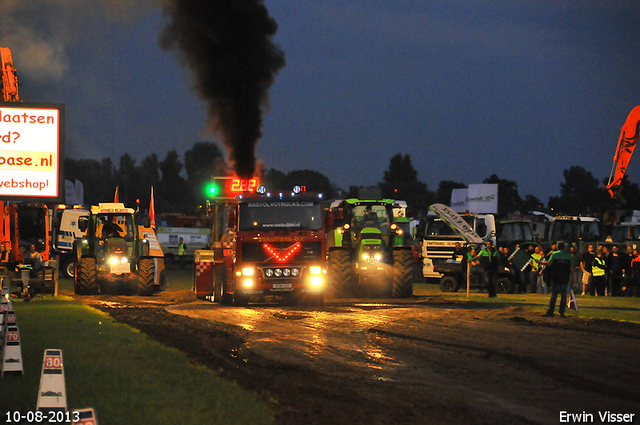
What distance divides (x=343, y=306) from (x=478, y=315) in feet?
13.0

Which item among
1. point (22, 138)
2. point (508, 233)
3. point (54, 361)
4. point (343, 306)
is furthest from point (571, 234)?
point (54, 361)

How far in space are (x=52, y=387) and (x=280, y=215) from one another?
14058 millimetres

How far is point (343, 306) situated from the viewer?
808 inches

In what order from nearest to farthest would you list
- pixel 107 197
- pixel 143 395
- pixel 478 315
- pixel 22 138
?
pixel 143 395, pixel 22 138, pixel 478 315, pixel 107 197

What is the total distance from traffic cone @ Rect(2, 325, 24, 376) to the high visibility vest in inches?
820

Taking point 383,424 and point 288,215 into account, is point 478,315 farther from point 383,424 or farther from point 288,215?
point 383,424

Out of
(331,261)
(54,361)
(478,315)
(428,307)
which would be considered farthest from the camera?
(331,261)

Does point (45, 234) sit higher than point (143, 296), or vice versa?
point (45, 234)

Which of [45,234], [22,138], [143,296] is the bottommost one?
[143,296]

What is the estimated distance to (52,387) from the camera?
6.11 meters

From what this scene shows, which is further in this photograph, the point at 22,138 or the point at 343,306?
the point at 343,306

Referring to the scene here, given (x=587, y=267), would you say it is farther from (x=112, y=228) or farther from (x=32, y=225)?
(x=32, y=225)

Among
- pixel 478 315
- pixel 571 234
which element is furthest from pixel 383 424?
pixel 571 234

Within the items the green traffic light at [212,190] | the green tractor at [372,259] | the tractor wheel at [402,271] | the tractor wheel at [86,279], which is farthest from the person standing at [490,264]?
the tractor wheel at [86,279]
